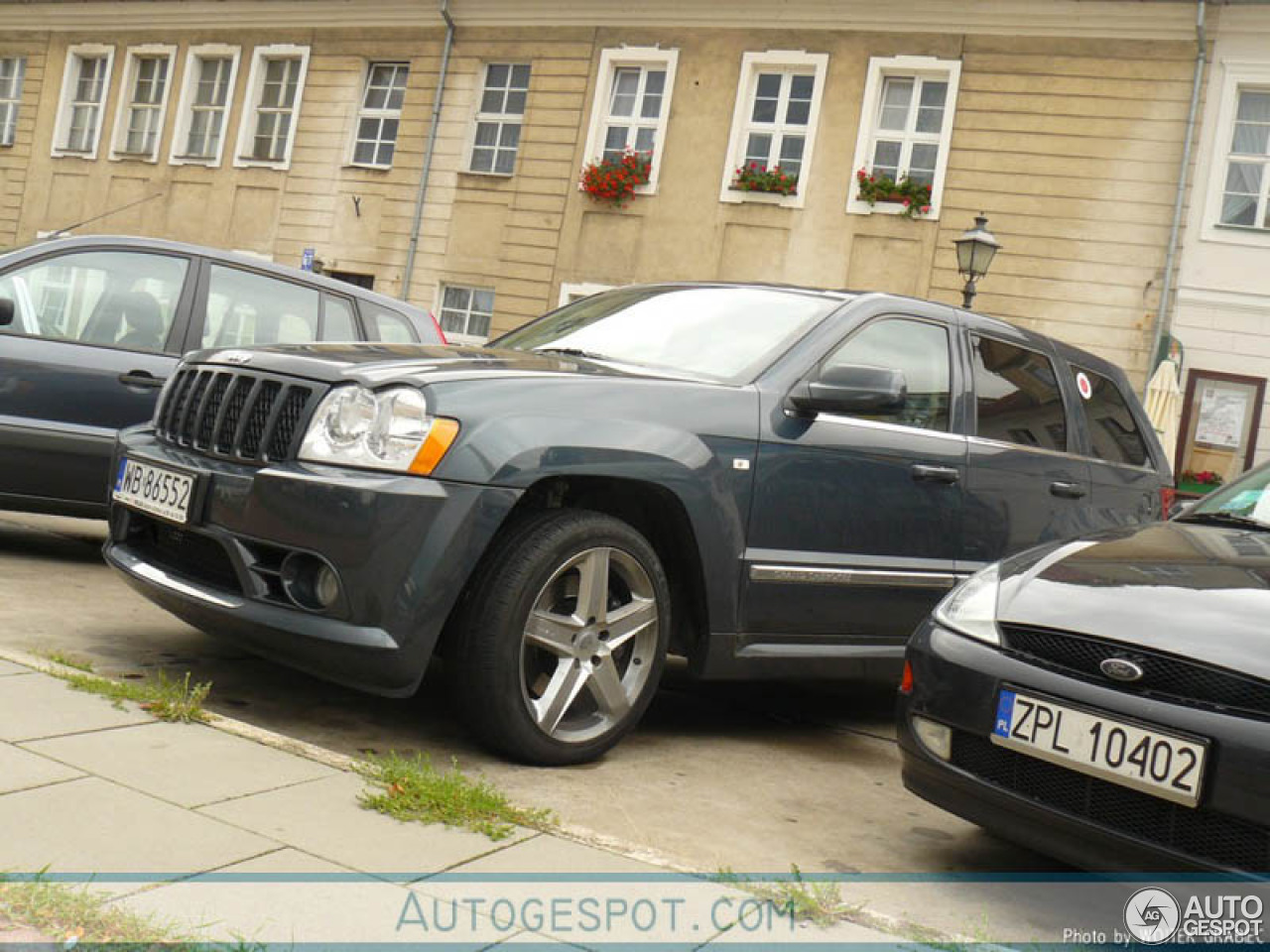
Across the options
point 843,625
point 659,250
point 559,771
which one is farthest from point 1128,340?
point 559,771

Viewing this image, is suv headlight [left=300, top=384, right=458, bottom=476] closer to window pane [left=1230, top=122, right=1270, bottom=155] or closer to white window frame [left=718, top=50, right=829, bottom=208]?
window pane [left=1230, top=122, right=1270, bottom=155]

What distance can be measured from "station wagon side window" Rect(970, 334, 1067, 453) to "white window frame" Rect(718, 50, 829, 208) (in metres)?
13.0

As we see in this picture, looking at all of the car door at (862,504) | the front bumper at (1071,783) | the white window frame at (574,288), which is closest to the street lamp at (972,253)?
the white window frame at (574,288)

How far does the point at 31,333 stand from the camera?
21.0 ft

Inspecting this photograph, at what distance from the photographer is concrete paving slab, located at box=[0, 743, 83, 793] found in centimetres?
309

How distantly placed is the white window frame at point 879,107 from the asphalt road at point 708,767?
1241cm

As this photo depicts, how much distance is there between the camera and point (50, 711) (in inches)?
145

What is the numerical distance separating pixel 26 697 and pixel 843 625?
102 inches

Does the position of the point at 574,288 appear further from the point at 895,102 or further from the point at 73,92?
the point at 73,92

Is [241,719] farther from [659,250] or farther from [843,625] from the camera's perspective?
[659,250]

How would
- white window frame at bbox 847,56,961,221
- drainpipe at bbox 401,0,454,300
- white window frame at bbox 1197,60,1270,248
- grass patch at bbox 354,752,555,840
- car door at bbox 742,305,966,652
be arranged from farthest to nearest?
drainpipe at bbox 401,0,454,300, white window frame at bbox 847,56,961,221, white window frame at bbox 1197,60,1270,248, car door at bbox 742,305,966,652, grass patch at bbox 354,752,555,840

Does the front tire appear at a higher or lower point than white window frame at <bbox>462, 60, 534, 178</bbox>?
lower

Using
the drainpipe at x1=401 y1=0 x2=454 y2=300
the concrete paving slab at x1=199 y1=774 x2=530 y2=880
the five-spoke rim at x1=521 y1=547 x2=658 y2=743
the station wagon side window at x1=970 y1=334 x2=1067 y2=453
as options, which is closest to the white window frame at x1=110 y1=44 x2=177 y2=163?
the drainpipe at x1=401 y1=0 x2=454 y2=300

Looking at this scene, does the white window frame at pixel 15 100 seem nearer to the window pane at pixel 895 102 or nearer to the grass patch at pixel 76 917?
the window pane at pixel 895 102
